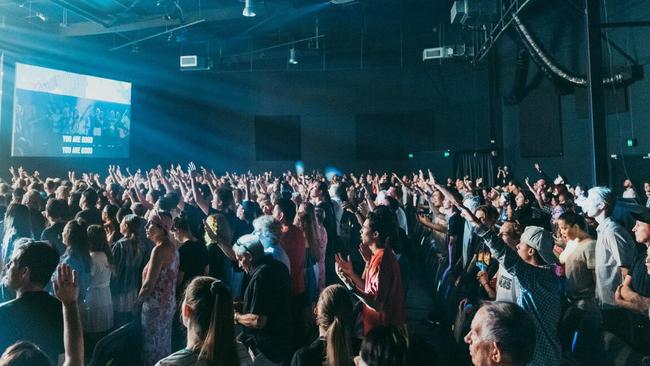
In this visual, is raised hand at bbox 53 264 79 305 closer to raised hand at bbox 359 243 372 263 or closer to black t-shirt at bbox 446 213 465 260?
raised hand at bbox 359 243 372 263

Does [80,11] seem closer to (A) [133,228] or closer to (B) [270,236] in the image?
(A) [133,228]

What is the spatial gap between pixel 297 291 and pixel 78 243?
1687 millimetres

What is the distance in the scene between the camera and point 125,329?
3047mm

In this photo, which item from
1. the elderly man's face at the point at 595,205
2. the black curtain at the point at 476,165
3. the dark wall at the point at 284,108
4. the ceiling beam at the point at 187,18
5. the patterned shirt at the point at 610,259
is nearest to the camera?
the patterned shirt at the point at 610,259

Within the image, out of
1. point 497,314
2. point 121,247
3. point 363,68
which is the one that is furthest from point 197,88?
point 497,314

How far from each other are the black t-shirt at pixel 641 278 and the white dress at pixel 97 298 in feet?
12.0

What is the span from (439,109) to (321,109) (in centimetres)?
410

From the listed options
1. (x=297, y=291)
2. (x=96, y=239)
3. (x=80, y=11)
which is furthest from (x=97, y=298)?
(x=80, y=11)

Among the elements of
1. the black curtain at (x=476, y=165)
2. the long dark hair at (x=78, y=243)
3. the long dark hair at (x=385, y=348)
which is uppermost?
the black curtain at (x=476, y=165)

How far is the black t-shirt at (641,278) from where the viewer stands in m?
3.05

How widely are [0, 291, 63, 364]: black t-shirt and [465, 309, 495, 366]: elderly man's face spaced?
73.3 inches

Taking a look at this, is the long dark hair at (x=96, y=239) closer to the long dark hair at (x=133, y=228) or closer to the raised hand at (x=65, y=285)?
the long dark hair at (x=133, y=228)

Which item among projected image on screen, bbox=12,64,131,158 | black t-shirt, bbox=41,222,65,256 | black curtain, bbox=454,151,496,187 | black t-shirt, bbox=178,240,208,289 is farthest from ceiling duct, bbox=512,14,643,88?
projected image on screen, bbox=12,64,131,158

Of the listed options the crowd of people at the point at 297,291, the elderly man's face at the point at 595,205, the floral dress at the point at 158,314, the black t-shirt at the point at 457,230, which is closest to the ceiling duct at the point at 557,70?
the crowd of people at the point at 297,291
